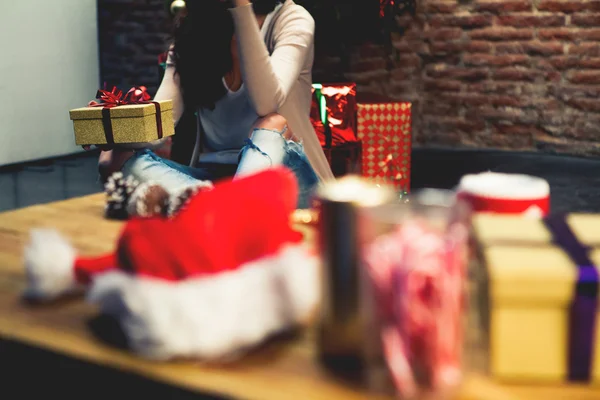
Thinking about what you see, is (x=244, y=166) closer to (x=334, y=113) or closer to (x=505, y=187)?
(x=505, y=187)

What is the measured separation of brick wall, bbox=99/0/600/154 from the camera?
13.4 ft

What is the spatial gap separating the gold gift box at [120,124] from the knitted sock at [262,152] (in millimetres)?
211

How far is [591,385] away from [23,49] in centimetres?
441

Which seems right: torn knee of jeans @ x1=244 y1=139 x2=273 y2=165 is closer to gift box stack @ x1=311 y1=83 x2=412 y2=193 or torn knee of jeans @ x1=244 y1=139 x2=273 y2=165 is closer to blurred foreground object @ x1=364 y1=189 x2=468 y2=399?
blurred foreground object @ x1=364 y1=189 x2=468 y2=399

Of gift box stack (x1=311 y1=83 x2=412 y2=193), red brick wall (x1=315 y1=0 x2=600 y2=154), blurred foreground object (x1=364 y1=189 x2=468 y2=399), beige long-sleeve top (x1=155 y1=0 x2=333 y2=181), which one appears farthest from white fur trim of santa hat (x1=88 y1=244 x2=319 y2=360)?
red brick wall (x1=315 y1=0 x2=600 y2=154)

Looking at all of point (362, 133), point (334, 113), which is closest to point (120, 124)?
point (334, 113)

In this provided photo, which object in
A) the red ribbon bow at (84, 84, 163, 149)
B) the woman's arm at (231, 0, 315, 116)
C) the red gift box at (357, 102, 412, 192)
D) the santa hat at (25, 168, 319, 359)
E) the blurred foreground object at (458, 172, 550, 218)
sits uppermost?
the woman's arm at (231, 0, 315, 116)

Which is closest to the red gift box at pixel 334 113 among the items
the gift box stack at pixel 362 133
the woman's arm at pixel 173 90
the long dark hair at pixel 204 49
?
the gift box stack at pixel 362 133

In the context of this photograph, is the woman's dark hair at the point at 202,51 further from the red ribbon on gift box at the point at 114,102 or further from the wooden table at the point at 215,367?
the wooden table at the point at 215,367

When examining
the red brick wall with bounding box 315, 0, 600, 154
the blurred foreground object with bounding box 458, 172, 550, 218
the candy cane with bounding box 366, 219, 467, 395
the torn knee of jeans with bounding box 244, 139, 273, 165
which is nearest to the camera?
the candy cane with bounding box 366, 219, 467, 395

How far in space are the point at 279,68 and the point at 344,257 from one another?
1.33m

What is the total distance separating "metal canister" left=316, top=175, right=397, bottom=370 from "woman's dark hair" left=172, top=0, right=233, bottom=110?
1.33 metres

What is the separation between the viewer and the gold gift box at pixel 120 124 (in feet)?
4.74

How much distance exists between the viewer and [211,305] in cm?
60
